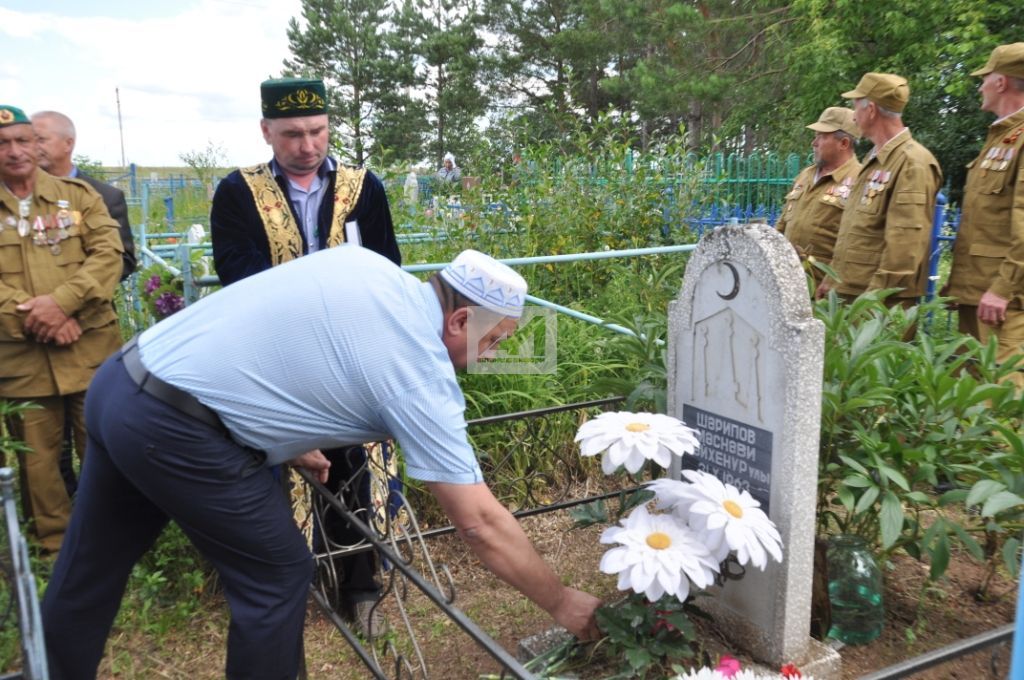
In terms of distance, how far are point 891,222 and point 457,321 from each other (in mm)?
2656

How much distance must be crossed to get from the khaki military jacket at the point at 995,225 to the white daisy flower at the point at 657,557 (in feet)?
7.11

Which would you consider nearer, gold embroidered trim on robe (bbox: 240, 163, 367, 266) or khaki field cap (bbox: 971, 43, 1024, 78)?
gold embroidered trim on robe (bbox: 240, 163, 367, 266)

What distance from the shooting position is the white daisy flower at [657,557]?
183cm

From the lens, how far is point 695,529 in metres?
1.98

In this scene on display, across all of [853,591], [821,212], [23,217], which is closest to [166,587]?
[23,217]

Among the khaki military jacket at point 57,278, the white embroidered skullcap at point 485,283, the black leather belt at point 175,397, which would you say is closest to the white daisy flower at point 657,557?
the white embroidered skullcap at point 485,283

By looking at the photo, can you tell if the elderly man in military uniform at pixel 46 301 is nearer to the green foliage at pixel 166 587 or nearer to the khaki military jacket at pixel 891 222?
the green foliage at pixel 166 587

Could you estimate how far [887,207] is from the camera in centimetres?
374

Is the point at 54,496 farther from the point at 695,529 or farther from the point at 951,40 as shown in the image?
the point at 951,40

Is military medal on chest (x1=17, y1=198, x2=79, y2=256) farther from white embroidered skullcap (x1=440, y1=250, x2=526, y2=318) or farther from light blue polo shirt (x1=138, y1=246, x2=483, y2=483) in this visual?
white embroidered skullcap (x1=440, y1=250, x2=526, y2=318)

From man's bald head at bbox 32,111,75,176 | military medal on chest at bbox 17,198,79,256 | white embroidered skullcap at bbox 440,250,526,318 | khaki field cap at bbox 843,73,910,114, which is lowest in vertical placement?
white embroidered skullcap at bbox 440,250,526,318

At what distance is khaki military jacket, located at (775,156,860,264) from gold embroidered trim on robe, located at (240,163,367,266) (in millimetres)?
2643

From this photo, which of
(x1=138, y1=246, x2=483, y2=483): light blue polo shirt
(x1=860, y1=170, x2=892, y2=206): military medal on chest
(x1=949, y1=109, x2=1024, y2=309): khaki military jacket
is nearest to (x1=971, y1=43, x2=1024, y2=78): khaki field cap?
(x1=949, y1=109, x2=1024, y2=309): khaki military jacket

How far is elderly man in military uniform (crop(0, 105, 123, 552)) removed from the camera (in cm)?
305
